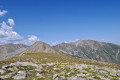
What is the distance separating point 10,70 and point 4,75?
2585 millimetres

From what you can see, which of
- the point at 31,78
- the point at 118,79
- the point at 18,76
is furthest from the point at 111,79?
the point at 18,76

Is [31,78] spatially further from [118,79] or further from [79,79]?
[118,79]

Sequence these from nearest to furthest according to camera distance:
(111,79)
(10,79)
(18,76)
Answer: (10,79)
(18,76)
(111,79)

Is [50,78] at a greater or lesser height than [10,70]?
lesser

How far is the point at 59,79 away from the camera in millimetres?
18359

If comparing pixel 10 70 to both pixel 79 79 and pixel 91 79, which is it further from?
pixel 91 79

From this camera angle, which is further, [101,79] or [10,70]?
[10,70]

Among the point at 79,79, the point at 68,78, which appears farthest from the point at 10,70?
the point at 79,79

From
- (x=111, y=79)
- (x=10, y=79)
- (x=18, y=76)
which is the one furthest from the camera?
(x=111, y=79)

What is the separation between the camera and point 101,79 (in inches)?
770

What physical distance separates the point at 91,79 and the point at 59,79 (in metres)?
5.62

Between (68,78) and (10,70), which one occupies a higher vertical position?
(10,70)

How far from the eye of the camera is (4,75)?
1864 cm

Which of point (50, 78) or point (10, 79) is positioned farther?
point (50, 78)
